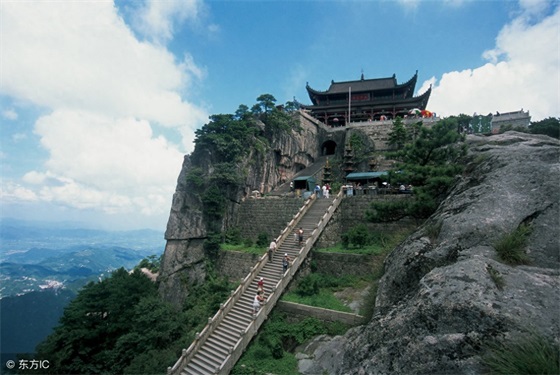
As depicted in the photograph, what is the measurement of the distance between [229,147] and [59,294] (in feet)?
277

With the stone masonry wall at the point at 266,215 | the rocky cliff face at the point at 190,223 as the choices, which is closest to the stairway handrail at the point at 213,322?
the stone masonry wall at the point at 266,215

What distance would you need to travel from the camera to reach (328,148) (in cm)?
4256

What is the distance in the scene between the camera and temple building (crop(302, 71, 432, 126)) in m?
41.2

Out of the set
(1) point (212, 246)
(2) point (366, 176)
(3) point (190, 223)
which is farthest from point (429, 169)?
(3) point (190, 223)

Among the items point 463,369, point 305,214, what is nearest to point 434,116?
point 305,214

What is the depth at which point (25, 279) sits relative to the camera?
410 ft

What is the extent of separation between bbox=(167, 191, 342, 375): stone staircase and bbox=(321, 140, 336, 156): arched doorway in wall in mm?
23055

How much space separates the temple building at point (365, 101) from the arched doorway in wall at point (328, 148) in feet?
11.2

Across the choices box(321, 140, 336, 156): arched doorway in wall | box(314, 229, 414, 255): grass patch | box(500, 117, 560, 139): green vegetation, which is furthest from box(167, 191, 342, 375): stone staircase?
box(321, 140, 336, 156): arched doorway in wall

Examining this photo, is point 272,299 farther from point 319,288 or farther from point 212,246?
point 212,246

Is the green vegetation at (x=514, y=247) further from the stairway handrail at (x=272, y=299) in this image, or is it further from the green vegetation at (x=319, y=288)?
the stairway handrail at (x=272, y=299)

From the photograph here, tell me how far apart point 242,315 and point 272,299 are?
1.76 metres

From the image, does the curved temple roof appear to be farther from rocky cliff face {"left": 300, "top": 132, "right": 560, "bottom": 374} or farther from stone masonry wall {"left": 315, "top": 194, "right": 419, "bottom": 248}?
rocky cliff face {"left": 300, "top": 132, "right": 560, "bottom": 374}

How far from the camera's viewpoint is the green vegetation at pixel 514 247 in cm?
480
